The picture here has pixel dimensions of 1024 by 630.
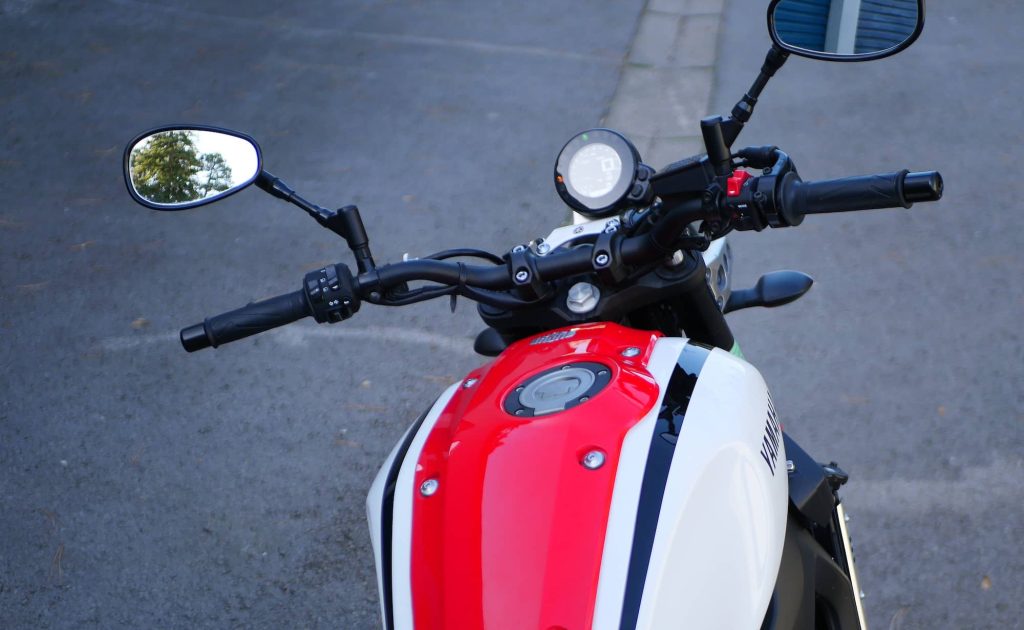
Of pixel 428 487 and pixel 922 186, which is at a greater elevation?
pixel 922 186

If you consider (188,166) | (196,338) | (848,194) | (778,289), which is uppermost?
(848,194)

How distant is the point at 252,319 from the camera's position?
6.29 feet

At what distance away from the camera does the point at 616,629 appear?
4.25 ft

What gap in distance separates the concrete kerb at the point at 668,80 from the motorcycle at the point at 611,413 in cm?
323

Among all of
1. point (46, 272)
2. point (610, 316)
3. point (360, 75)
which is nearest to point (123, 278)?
point (46, 272)

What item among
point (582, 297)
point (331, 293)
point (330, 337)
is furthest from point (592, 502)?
point (330, 337)

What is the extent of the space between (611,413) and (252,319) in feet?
2.49

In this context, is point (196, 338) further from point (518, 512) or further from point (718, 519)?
point (718, 519)

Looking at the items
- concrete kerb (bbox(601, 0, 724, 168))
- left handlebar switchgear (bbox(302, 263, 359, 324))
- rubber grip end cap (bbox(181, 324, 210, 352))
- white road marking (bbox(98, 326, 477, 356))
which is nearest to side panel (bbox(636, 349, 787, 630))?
left handlebar switchgear (bbox(302, 263, 359, 324))

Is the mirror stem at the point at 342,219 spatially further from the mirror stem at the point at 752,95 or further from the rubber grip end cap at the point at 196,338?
the mirror stem at the point at 752,95

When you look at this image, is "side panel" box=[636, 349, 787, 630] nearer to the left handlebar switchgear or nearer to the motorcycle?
the motorcycle

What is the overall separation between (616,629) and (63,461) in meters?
3.27

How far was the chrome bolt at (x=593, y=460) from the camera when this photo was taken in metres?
1.46

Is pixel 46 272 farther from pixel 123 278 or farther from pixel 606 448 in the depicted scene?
pixel 606 448
